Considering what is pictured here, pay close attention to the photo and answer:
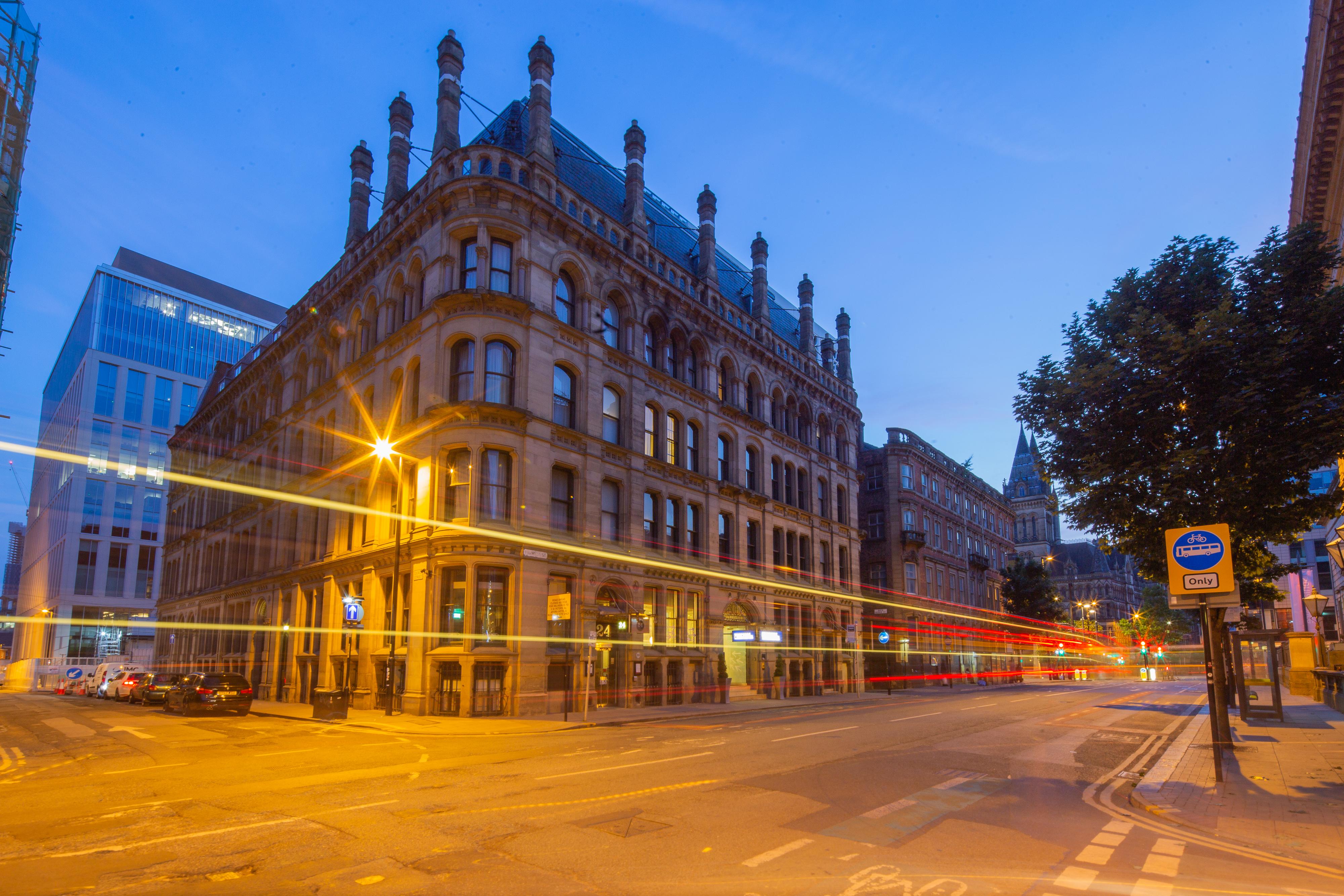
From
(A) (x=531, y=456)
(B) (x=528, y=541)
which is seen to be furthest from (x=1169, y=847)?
(A) (x=531, y=456)

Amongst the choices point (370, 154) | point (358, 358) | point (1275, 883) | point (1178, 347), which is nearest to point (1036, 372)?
point (1178, 347)

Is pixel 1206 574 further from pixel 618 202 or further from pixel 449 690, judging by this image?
pixel 618 202

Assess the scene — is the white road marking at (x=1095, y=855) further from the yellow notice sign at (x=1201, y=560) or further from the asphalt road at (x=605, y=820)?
the yellow notice sign at (x=1201, y=560)

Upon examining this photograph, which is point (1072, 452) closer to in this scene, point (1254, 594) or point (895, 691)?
point (1254, 594)

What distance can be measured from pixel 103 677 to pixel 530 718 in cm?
3257

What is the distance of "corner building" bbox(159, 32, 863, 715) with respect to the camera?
27625mm

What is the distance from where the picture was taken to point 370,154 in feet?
140

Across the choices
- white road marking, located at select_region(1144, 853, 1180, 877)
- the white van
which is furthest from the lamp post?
the white van

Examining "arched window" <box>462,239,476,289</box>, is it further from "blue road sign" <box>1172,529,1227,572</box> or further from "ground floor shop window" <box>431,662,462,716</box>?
"blue road sign" <box>1172,529,1227,572</box>

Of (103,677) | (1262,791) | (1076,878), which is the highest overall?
(1076,878)

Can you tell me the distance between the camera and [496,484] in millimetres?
27672

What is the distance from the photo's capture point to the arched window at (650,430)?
34781 mm

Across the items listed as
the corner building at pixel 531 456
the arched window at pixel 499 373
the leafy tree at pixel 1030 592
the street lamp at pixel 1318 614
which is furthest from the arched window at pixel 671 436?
the leafy tree at pixel 1030 592

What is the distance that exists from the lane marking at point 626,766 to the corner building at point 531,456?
12.6m
